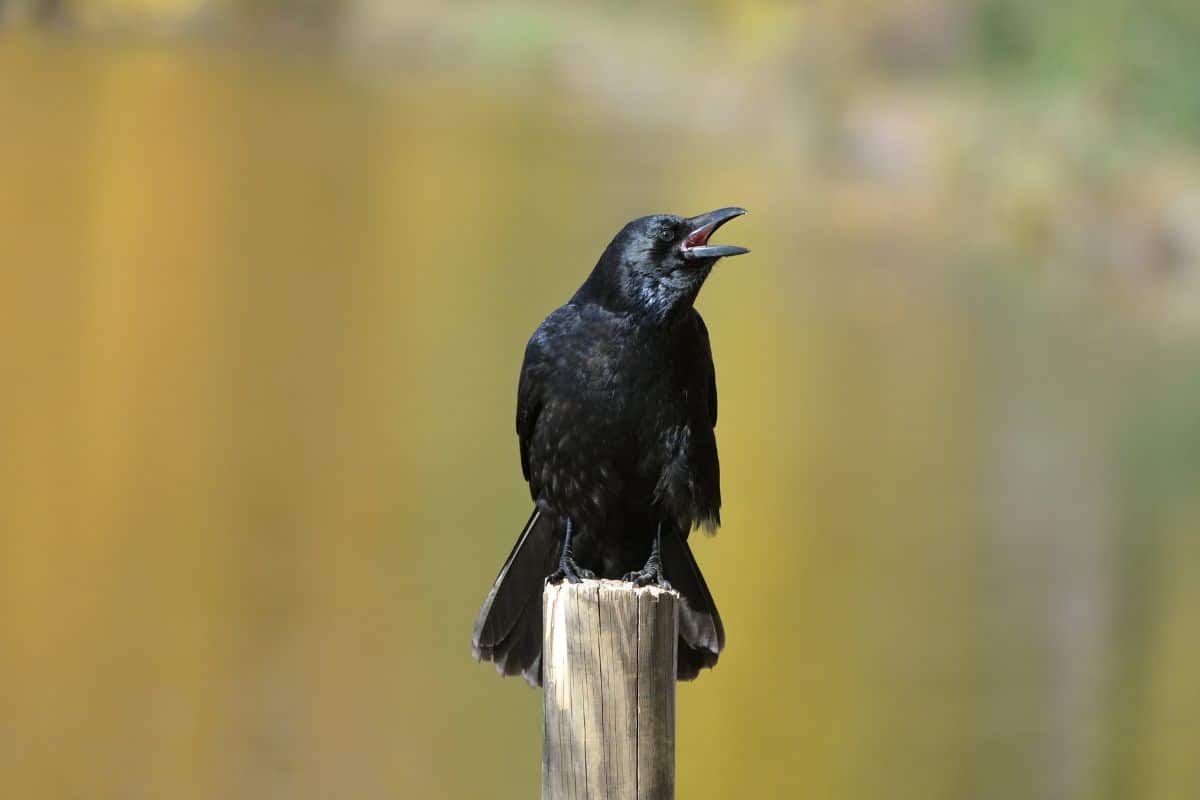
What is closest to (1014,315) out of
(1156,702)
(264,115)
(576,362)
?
(1156,702)

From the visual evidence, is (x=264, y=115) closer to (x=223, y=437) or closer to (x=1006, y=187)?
(x=223, y=437)

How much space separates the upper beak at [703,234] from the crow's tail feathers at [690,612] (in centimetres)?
44

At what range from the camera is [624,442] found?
2.61 m

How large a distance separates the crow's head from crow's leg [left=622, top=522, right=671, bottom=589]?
0.36 meters

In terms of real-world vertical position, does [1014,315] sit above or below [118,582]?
above

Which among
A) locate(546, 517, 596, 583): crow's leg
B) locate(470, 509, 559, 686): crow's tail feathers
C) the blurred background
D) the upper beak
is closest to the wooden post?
locate(546, 517, 596, 583): crow's leg

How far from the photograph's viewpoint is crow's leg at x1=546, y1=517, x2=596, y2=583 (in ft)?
8.51

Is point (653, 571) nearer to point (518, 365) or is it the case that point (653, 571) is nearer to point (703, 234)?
point (703, 234)

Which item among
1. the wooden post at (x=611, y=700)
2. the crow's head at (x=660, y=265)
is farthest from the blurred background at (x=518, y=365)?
the wooden post at (x=611, y=700)

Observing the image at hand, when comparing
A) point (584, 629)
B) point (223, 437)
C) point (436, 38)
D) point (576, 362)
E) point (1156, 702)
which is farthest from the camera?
point (436, 38)

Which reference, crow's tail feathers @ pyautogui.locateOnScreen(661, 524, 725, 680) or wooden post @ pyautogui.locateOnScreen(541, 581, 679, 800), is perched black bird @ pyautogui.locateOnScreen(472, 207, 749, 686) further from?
wooden post @ pyautogui.locateOnScreen(541, 581, 679, 800)

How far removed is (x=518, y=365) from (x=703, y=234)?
18.1 ft

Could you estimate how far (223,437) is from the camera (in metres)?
7.85

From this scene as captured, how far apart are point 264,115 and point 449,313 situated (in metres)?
1.43
